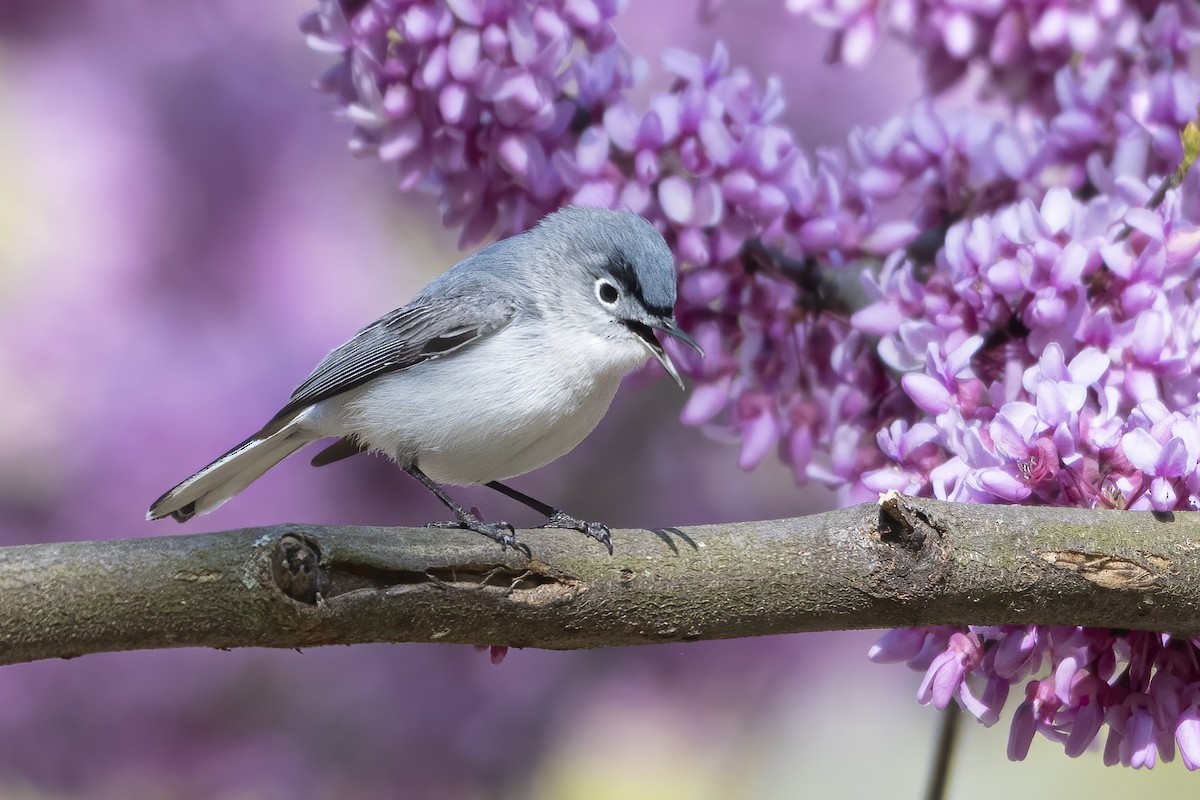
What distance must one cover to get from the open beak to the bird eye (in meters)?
0.04

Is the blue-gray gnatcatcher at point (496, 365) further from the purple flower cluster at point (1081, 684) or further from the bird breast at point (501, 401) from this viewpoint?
the purple flower cluster at point (1081, 684)

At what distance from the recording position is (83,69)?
2.04 meters

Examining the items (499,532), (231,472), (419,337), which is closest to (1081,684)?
(499,532)

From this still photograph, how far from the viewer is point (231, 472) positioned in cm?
130

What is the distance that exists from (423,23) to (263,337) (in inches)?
33.1

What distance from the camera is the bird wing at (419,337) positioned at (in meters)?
1.30

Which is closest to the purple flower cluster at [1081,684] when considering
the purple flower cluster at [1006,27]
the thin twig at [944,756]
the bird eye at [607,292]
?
the thin twig at [944,756]

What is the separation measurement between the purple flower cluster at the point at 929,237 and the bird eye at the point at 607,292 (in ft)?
0.21

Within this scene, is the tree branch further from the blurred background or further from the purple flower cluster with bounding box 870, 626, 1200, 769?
the blurred background

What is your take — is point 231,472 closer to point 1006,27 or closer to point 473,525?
point 473,525

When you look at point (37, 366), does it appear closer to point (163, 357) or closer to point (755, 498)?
point (163, 357)

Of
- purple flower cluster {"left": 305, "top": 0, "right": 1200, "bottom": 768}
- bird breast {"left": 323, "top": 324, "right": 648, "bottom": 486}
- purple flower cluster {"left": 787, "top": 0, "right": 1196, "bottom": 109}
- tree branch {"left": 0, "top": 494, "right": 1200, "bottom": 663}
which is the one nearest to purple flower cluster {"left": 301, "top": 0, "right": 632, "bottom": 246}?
purple flower cluster {"left": 305, "top": 0, "right": 1200, "bottom": 768}

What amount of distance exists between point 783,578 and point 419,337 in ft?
1.75

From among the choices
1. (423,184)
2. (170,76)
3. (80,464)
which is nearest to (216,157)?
(170,76)
